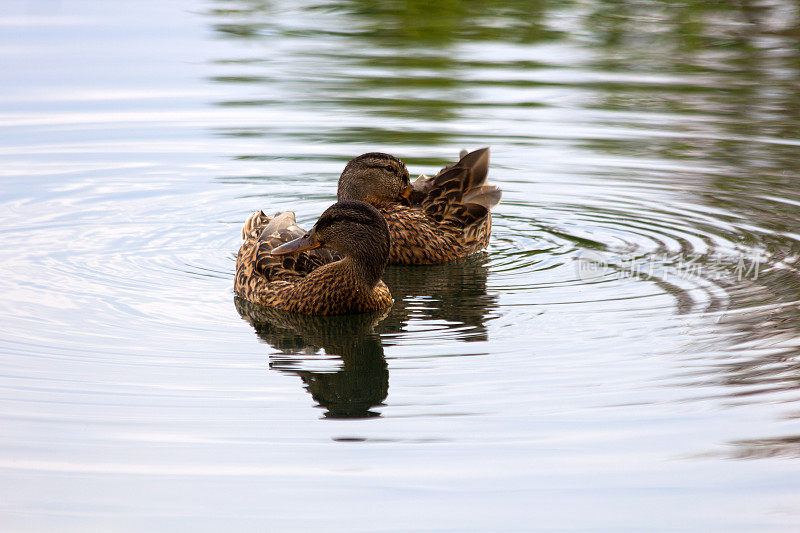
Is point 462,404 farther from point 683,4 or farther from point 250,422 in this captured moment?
point 683,4

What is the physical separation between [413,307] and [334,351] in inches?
41.9

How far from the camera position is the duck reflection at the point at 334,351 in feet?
19.7

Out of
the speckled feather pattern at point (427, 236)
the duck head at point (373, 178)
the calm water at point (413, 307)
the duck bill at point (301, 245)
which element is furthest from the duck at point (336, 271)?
the duck head at point (373, 178)

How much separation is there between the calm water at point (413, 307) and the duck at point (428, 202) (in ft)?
0.76

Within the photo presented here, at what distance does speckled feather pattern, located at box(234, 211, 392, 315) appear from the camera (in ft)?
25.1

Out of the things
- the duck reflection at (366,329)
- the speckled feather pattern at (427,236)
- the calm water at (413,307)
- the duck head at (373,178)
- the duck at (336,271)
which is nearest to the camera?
the calm water at (413,307)

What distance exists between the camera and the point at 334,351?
6895 mm

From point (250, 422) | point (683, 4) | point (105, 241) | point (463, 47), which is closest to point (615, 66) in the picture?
point (463, 47)

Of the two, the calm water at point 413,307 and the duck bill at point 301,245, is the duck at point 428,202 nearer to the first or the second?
the calm water at point 413,307

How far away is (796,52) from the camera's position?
16.4m

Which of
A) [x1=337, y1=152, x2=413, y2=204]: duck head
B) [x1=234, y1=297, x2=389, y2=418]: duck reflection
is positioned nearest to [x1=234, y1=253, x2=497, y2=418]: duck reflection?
[x1=234, y1=297, x2=389, y2=418]: duck reflection

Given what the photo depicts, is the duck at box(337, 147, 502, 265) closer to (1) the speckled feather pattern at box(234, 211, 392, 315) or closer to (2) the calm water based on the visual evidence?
(2) the calm water

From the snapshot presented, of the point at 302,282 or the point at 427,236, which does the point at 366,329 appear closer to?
the point at 302,282

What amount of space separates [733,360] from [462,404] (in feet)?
5.16
